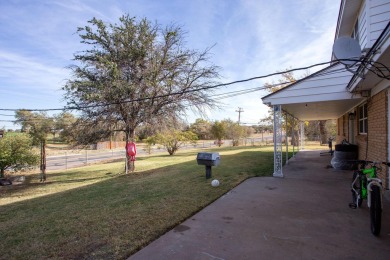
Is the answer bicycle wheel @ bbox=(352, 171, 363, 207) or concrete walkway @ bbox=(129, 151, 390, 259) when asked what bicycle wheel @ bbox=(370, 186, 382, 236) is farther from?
bicycle wheel @ bbox=(352, 171, 363, 207)

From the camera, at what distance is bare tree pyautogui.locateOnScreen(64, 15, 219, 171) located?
31.3 feet

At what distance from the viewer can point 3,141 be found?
1151cm

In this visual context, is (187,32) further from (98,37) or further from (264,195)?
(264,195)

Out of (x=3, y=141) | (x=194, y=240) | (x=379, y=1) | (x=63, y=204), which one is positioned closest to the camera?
(x=194, y=240)

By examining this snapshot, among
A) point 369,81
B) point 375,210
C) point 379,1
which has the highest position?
point 379,1

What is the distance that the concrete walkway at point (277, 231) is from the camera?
2908mm

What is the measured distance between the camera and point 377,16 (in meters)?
5.38

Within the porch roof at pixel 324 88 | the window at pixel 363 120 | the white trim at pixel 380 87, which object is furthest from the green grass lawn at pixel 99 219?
the window at pixel 363 120

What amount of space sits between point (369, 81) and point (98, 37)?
32.0ft

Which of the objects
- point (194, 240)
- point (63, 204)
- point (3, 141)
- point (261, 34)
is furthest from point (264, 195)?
point (3, 141)

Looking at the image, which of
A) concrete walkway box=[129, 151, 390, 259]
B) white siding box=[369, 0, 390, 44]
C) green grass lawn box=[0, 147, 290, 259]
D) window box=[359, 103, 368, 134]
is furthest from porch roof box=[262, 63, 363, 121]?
green grass lawn box=[0, 147, 290, 259]

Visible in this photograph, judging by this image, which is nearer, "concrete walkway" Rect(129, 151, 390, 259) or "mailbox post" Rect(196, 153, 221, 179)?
"concrete walkway" Rect(129, 151, 390, 259)

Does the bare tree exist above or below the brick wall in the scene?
above

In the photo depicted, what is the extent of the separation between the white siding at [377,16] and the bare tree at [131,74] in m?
5.74
